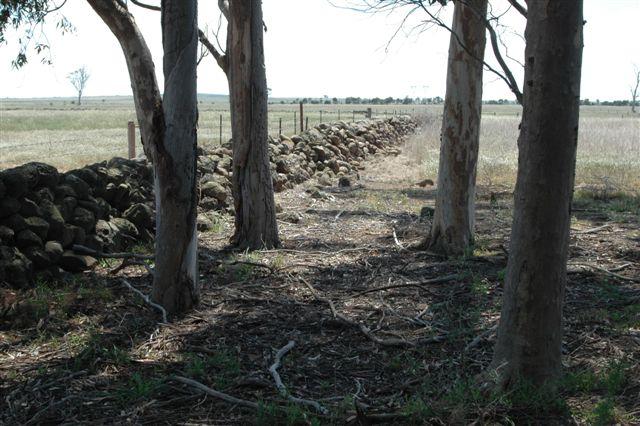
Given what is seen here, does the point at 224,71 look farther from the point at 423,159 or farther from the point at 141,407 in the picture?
the point at 423,159

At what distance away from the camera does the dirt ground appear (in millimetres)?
4414

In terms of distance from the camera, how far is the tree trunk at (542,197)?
399 centimetres

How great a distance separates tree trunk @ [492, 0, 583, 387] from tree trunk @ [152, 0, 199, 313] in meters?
3.20

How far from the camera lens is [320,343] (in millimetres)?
5852

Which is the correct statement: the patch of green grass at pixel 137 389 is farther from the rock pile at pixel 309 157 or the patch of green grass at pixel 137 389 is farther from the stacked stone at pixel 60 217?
the rock pile at pixel 309 157

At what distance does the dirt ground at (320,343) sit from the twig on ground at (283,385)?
2 cm

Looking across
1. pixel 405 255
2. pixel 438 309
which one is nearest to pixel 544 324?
pixel 438 309

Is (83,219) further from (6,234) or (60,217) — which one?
(6,234)

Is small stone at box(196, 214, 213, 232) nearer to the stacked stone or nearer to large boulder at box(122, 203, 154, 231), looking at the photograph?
the stacked stone

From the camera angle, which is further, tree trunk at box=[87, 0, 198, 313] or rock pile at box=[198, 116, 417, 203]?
rock pile at box=[198, 116, 417, 203]

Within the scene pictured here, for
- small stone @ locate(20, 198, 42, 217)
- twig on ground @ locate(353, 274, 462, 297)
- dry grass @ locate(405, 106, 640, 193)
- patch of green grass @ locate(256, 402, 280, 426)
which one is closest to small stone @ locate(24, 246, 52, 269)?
small stone @ locate(20, 198, 42, 217)

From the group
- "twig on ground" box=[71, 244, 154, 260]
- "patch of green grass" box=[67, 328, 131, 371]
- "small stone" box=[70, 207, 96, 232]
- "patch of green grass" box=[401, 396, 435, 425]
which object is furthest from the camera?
"small stone" box=[70, 207, 96, 232]

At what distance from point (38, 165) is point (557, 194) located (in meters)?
6.13

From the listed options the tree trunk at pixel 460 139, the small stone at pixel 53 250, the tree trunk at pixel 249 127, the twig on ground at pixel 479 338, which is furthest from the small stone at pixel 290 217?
the twig on ground at pixel 479 338
